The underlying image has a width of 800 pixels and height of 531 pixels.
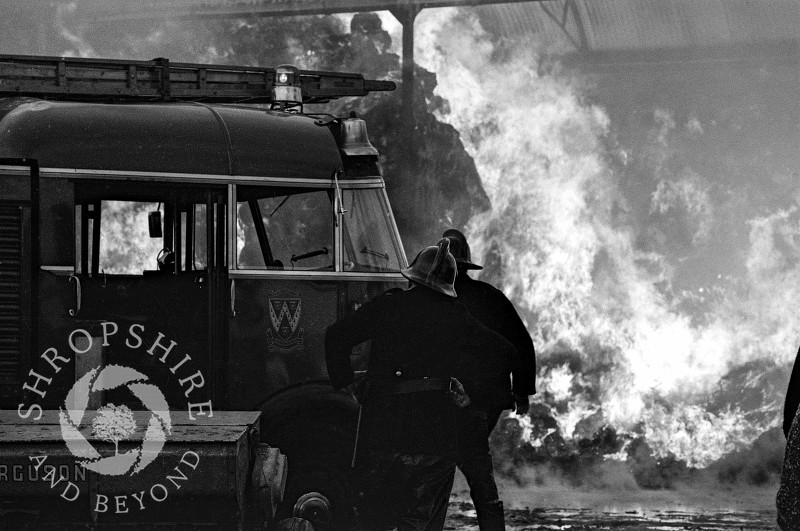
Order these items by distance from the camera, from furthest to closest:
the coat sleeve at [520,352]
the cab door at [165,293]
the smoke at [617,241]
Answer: the smoke at [617,241], the cab door at [165,293], the coat sleeve at [520,352]

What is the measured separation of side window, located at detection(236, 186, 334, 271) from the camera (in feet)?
28.5

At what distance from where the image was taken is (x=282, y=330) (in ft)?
27.9

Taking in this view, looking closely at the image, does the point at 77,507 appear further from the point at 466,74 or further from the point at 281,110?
the point at 466,74

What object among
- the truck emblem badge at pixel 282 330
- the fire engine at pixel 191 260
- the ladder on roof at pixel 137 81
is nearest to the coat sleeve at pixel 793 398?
the fire engine at pixel 191 260

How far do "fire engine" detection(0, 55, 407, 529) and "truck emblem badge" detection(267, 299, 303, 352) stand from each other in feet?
0.05

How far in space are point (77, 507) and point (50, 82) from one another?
4.49m

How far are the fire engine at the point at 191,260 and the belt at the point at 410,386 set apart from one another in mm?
790

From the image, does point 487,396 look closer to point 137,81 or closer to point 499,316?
point 499,316

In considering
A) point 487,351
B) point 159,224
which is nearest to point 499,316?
point 487,351

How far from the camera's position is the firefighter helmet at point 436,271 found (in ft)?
25.1

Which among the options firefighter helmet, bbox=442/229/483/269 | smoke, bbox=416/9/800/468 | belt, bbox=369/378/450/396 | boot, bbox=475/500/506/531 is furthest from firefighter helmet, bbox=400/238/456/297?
smoke, bbox=416/9/800/468

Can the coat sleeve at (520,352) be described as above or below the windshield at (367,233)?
below

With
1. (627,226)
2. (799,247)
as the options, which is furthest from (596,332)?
(799,247)

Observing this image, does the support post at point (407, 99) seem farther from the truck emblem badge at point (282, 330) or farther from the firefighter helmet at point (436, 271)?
the firefighter helmet at point (436, 271)
